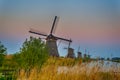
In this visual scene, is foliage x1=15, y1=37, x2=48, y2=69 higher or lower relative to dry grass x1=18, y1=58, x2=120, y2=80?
higher

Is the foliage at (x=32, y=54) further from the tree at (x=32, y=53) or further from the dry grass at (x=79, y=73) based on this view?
the dry grass at (x=79, y=73)

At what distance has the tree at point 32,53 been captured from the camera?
14.7m

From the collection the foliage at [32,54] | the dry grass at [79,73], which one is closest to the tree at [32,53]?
the foliage at [32,54]

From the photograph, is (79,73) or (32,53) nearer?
(79,73)

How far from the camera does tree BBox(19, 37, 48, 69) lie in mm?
14702

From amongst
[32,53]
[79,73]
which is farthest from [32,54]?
[79,73]

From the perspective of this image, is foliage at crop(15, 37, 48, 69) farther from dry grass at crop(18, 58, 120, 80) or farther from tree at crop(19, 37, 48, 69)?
dry grass at crop(18, 58, 120, 80)

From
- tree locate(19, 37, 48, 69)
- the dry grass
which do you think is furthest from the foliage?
the dry grass

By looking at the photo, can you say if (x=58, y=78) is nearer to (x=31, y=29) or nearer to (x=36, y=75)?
(x=36, y=75)

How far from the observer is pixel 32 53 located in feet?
→ 49.4

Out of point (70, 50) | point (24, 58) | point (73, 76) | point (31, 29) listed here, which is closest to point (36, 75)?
point (73, 76)

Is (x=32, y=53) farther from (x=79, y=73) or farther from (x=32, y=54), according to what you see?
(x=79, y=73)

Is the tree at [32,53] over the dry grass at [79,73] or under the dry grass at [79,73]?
over

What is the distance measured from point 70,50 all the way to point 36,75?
2676 cm
